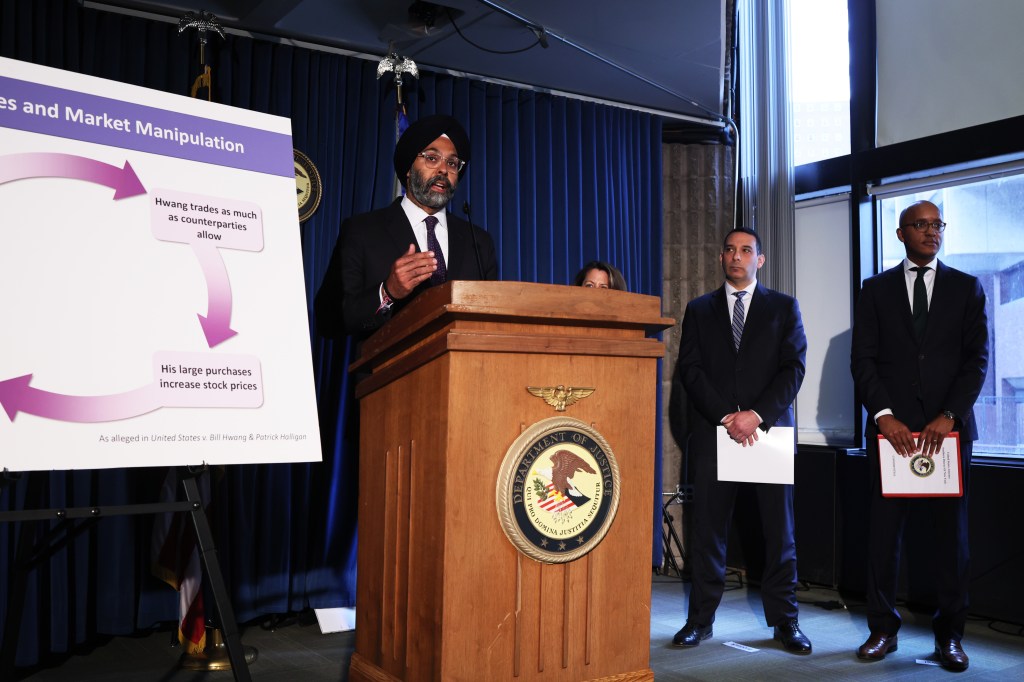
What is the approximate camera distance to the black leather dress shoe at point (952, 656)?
317 cm

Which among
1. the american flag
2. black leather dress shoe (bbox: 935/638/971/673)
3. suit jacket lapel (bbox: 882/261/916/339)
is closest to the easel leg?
the american flag

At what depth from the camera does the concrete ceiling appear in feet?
13.0

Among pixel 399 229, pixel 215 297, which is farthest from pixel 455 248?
pixel 215 297

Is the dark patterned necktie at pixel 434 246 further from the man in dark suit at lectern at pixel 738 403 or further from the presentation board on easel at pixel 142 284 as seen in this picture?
the man in dark suit at lectern at pixel 738 403

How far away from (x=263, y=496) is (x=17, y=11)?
2237mm

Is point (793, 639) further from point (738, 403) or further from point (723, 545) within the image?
point (738, 403)

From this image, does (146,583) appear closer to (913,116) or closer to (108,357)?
(108,357)

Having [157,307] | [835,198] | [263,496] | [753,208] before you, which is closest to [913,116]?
[835,198]

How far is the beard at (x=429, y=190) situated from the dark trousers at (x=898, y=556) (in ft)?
6.54

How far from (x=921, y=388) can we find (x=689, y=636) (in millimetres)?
1318

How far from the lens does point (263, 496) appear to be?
3994mm

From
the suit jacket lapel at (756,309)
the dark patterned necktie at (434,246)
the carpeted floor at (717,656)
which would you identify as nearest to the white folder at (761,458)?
the suit jacket lapel at (756,309)

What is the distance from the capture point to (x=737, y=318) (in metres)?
3.75

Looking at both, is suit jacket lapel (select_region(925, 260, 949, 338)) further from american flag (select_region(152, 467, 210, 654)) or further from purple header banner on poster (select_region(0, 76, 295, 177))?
american flag (select_region(152, 467, 210, 654))
